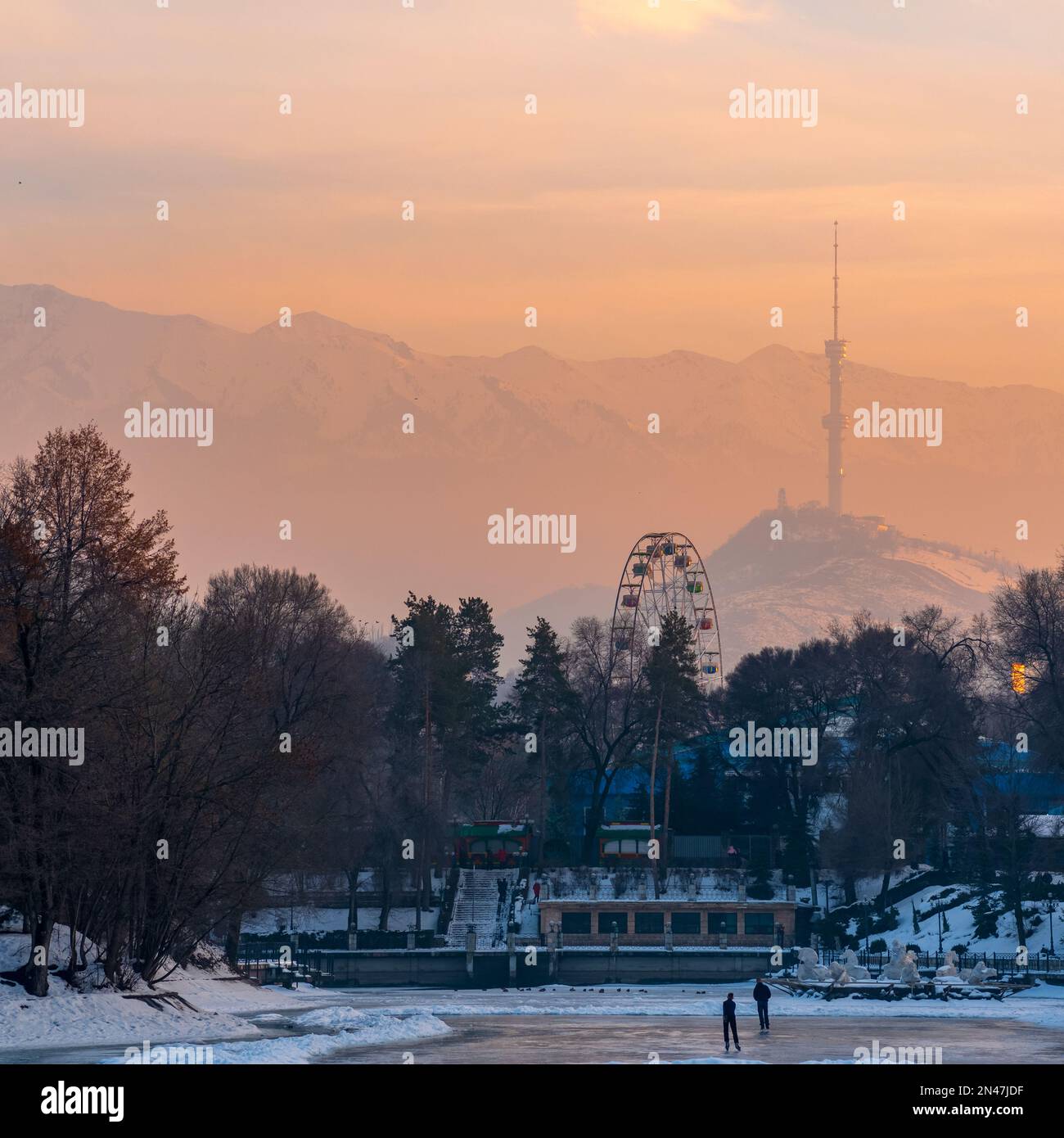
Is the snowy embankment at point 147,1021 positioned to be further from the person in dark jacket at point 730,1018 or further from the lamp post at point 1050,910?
the lamp post at point 1050,910

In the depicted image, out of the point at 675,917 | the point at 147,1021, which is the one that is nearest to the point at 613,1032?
the point at 147,1021

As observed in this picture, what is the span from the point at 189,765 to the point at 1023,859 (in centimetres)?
3987

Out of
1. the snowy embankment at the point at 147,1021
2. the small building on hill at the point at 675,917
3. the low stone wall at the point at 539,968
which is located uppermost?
the snowy embankment at the point at 147,1021

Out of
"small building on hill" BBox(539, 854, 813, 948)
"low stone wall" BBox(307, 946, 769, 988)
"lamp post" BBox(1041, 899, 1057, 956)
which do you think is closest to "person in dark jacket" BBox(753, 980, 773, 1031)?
"lamp post" BBox(1041, 899, 1057, 956)

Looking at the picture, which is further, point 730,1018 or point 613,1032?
point 613,1032

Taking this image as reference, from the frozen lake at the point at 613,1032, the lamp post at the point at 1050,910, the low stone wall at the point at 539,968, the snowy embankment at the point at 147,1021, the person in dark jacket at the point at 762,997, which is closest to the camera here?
the frozen lake at the point at 613,1032

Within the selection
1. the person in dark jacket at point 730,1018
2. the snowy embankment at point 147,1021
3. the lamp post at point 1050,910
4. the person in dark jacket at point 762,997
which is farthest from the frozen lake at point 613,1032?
the lamp post at point 1050,910

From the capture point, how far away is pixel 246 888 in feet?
184

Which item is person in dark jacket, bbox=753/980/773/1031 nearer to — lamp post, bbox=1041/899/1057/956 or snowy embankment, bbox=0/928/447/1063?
snowy embankment, bbox=0/928/447/1063

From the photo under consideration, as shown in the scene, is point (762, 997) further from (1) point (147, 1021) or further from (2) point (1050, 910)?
(2) point (1050, 910)

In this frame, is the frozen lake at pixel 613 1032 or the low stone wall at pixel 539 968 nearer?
the frozen lake at pixel 613 1032
